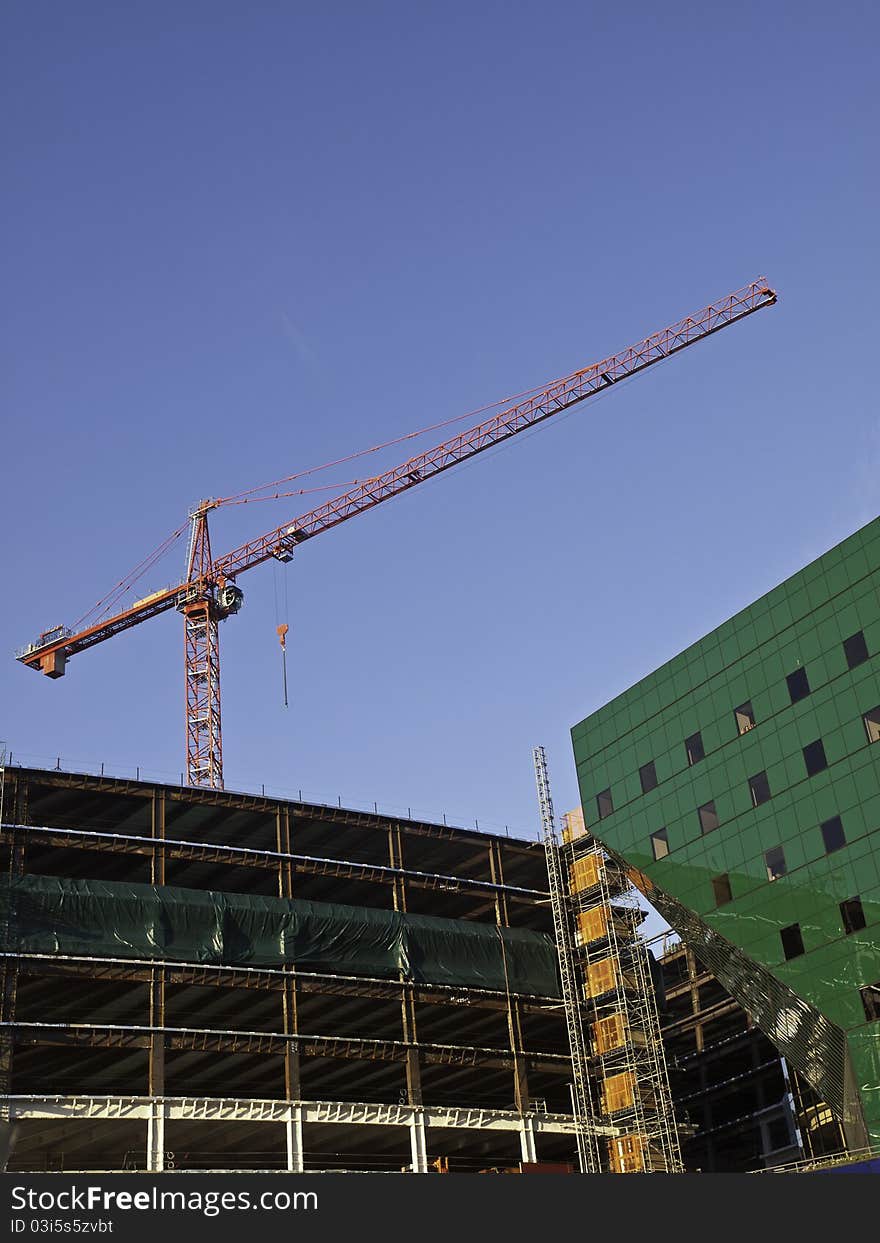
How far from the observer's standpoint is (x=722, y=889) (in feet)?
232

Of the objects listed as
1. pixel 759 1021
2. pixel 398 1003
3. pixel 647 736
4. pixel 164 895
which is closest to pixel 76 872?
pixel 164 895

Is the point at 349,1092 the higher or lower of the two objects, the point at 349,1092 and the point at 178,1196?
the higher

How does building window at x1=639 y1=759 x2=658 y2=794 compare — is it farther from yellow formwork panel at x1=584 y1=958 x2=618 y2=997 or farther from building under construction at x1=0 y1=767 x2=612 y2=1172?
building under construction at x1=0 y1=767 x2=612 y2=1172

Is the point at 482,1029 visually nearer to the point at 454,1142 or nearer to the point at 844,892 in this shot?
the point at 454,1142

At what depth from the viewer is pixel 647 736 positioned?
78625 mm

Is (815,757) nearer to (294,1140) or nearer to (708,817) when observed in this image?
(708,817)

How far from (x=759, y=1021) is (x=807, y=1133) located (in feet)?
42.7

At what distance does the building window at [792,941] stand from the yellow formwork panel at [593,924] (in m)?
29.2

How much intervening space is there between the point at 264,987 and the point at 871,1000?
123 ft

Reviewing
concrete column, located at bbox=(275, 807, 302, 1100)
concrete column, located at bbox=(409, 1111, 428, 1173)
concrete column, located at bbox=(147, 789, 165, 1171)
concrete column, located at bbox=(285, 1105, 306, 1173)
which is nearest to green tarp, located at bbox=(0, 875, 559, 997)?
concrete column, located at bbox=(275, 807, 302, 1100)

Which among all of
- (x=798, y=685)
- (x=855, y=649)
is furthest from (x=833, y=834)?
(x=855, y=649)

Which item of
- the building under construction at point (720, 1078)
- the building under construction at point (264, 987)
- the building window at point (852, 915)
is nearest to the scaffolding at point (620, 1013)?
the building under construction at point (264, 987)

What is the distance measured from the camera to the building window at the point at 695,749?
74.9 meters

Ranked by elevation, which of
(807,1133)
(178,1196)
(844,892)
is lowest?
(178,1196)
